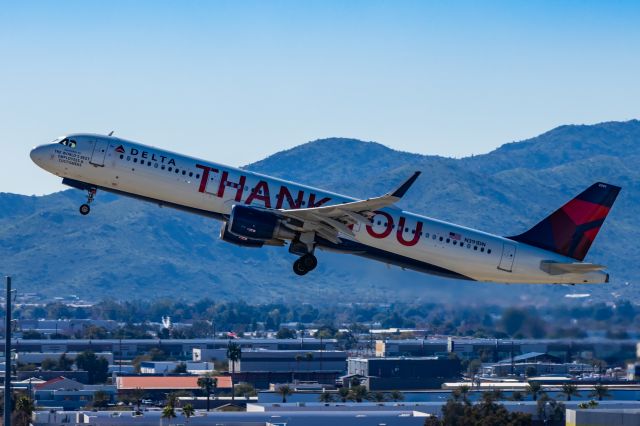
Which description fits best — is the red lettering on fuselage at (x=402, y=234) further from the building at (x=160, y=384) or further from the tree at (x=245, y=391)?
the building at (x=160, y=384)

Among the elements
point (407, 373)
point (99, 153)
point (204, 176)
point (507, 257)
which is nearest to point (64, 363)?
point (407, 373)

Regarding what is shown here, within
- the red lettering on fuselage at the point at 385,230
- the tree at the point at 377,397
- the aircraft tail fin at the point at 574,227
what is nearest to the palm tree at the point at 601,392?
the tree at the point at 377,397

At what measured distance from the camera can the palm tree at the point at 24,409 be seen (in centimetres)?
10356

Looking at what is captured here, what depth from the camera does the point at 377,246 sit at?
226 ft

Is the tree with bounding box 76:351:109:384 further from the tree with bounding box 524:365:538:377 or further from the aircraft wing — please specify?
the aircraft wing

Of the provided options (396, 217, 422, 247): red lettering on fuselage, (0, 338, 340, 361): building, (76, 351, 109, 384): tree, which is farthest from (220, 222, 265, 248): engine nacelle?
(0, 338, 340, 361): building

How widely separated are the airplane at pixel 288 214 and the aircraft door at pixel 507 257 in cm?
5

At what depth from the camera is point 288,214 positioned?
66.6 metres

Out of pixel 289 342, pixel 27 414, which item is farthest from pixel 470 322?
pixel 289 342

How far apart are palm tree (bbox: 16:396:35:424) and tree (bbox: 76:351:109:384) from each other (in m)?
46.6

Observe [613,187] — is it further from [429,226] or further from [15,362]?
[15,362]

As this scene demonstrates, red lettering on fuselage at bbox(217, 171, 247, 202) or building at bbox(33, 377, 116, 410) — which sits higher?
red lettering on fuselage at bbox(217, 171, 247, 202)

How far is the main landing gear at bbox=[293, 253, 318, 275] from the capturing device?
68.1 metres

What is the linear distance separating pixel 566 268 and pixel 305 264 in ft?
45.6
